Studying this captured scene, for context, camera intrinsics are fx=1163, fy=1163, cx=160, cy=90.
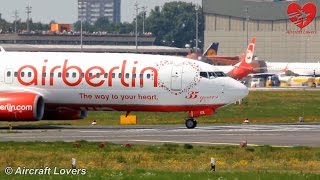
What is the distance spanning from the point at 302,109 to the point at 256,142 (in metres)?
36.6

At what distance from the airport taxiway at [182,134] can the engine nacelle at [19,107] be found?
0.91 meters

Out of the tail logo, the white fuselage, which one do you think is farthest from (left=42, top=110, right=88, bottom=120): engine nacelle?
the tail logo

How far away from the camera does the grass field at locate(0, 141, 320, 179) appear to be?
135ft

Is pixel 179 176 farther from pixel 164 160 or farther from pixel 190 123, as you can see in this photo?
pixel 190 123

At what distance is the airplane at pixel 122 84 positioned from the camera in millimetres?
69875

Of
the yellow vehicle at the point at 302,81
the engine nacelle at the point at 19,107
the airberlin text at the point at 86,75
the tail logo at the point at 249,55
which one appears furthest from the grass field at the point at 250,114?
the yellow vehicle at the point at 302,81

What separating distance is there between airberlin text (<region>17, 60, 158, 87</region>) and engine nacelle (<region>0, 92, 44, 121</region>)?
1325 millimetres

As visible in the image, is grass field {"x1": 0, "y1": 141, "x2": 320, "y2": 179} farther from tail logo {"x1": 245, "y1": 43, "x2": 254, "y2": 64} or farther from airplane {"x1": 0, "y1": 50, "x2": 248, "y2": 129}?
tail logo {"x1": 245, "y1": 43, "x2": 254, "y2": 64}

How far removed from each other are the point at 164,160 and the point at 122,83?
873 inches

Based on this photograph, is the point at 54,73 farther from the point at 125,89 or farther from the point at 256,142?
the point at 256,142

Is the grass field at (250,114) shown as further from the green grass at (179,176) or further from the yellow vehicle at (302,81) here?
the yellow vehicle at (302,81)

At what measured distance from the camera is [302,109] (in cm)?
9381

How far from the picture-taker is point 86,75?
70500mm

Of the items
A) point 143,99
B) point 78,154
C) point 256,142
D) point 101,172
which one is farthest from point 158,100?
point 101,172
